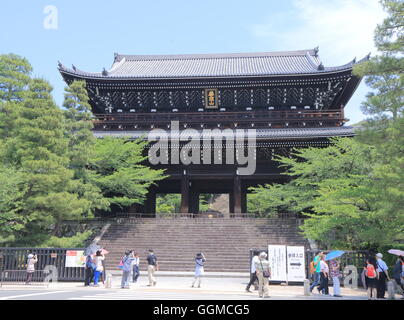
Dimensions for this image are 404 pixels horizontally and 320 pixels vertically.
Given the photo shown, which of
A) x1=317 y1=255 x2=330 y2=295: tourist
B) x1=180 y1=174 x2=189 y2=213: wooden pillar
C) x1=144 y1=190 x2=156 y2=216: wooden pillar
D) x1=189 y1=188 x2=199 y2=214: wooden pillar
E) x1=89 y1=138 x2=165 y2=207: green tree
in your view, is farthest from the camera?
x1=189 y1=188 x2=199 y2=214: wooden pillar

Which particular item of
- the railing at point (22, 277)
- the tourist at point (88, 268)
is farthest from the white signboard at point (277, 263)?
the railing at point (22, 277)

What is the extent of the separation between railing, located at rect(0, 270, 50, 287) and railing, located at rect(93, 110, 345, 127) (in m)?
14.5

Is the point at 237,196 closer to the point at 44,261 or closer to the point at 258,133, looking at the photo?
the point at 258,133

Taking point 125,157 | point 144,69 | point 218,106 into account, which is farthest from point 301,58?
point 125,157

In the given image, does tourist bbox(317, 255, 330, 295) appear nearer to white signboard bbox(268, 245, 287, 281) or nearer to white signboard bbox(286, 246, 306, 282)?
white signboard bbox(286, 246, 306, 282)

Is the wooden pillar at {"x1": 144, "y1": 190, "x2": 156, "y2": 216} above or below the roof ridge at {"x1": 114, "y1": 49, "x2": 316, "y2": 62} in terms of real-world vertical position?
below

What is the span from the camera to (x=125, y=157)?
22516mm

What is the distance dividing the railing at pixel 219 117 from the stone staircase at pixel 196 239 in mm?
8210

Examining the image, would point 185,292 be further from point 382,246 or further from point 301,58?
point 301,58

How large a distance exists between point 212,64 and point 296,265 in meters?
25.4

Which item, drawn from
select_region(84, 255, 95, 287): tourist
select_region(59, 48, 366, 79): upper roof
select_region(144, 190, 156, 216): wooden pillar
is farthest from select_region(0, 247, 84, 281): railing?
select_region(59, 48, 366, 79): upper roof

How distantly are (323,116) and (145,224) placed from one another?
15.6 meters

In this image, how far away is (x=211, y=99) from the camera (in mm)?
28031

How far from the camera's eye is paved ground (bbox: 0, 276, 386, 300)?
1075cm
